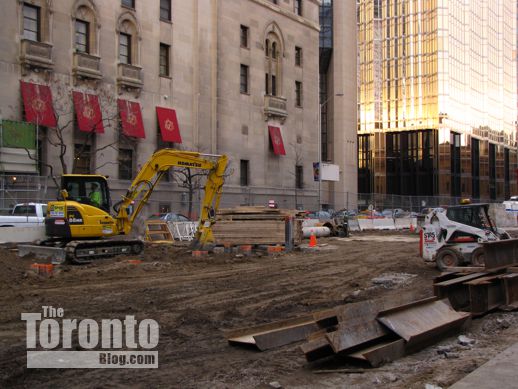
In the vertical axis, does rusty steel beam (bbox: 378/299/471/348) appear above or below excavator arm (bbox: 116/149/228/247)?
below

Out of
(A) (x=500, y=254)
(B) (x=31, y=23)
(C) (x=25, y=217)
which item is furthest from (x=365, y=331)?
(B) (x=31, y=23)

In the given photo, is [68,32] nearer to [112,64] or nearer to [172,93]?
[112,64]

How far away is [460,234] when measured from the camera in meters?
16.5

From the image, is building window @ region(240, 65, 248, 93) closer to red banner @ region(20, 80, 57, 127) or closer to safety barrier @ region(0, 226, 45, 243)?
red banner @ region(20, 80, 57, 127)

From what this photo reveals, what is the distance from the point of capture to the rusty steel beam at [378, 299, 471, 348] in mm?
7973

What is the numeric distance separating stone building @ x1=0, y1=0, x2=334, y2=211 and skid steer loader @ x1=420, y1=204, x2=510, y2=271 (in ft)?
70.8

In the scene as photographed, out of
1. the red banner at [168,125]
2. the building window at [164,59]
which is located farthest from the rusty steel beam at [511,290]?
the building window at [164,59]

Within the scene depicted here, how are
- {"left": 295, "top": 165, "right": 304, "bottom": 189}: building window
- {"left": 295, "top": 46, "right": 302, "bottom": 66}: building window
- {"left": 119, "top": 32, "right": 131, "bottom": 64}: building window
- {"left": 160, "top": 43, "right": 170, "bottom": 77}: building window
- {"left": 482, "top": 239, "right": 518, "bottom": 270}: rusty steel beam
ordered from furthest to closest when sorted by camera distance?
{"left": 295, "top": 46, "right": 302, "bottom": 66}: building window, {"left": 295, "top": 165, "right": 304, "bottom": 189}: building window, {"left": 160, "top": 43, "right": 170, "bottom": 77}: building window, {"left": 119, "top": 32, "right": 131, "bottom": 64}: building window, {"left": 482, "top": 239, "right": 518, "bottom": 270}: rusty steel beam

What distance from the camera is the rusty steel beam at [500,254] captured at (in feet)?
41.0

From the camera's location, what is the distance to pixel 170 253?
21.1 meters

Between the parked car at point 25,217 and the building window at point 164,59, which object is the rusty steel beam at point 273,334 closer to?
the parked car at point 25,217

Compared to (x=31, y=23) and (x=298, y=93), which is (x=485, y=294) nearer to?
(x=31, y=23)

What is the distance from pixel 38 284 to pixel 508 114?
102 meters

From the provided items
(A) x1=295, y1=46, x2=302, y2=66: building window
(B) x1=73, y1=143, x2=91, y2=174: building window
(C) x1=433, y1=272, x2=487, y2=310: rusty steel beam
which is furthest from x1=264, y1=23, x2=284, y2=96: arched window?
(C) x1=433, y1=272, x2=487, y2=310: rusty steel beam
